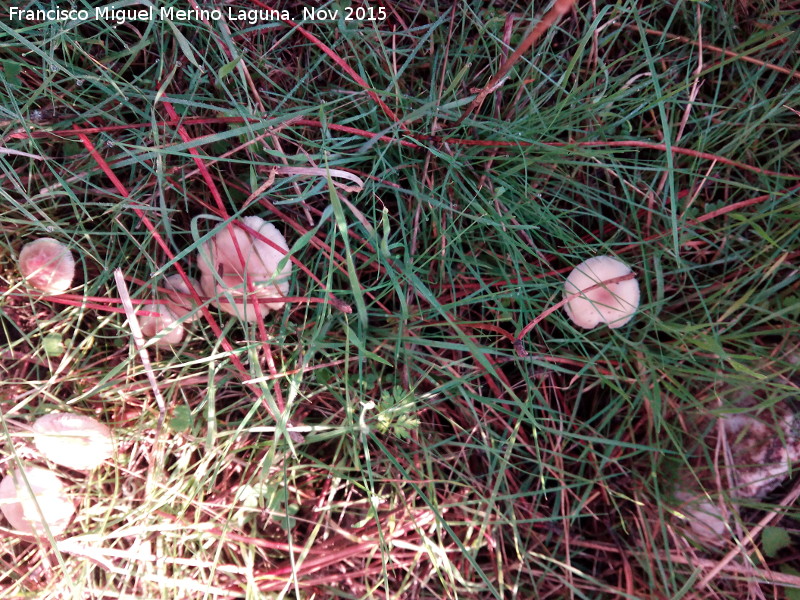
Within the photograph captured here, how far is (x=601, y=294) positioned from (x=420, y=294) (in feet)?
1.65

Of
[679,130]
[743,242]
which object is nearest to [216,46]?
[679,130]

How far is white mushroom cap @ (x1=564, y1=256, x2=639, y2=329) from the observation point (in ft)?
5.45

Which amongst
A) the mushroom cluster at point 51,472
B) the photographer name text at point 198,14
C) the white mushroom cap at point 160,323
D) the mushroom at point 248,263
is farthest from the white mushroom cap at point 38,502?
the photographer name text at point 198,14

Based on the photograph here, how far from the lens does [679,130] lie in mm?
1820

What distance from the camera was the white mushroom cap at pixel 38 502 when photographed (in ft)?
5.33

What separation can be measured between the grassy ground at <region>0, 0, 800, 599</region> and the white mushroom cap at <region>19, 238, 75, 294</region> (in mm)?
48

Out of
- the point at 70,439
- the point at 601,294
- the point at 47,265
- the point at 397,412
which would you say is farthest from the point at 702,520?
the point at 47,265

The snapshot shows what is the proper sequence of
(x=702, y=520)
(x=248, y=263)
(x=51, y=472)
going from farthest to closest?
(x=702, y=520), (x=51, y=472), (x=248, y=263)

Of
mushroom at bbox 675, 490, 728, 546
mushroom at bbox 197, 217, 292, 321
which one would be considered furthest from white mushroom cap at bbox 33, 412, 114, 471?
mushroom at bbox 675, 490, 728, 546

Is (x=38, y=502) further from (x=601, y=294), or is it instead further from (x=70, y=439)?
(x=601, y=294)

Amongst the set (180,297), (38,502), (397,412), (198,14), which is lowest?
(38,502)

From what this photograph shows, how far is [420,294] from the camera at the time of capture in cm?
171

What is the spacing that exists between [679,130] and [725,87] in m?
0.24

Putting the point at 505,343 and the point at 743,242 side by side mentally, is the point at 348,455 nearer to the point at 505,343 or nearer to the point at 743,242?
the point at 505,343
